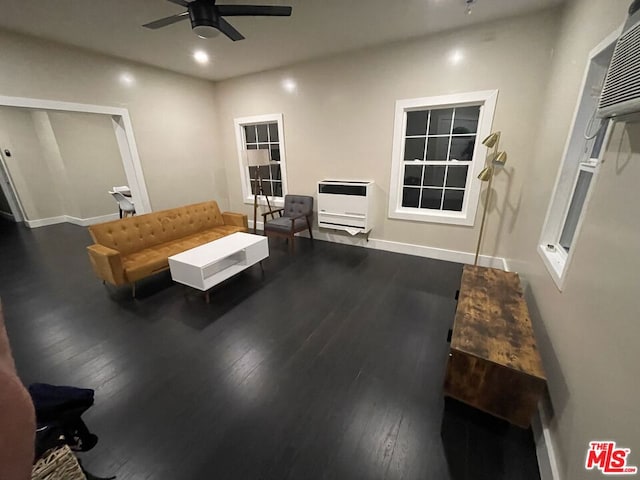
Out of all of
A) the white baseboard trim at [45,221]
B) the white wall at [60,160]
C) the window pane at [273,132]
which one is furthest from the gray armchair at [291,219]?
the white baseboard trim at [45,221]

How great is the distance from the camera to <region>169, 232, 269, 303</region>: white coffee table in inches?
102

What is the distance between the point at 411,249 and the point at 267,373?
9.13ft

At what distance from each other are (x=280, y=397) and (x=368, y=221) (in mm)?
2671

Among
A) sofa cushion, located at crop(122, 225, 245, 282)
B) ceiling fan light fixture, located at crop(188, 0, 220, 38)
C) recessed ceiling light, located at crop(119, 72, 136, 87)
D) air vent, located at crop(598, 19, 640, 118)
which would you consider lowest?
sofa cushion, located at crop(122, 225, 245, 282)

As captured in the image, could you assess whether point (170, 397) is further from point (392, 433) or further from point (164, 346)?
point (392, 433)

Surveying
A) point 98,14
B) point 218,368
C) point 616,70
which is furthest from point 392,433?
point 98,14

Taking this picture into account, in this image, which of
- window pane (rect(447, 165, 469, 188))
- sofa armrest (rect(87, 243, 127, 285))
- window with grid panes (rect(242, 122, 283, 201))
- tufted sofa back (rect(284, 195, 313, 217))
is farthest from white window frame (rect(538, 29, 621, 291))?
window with grid panes (rect(242, 122, 283, 201))

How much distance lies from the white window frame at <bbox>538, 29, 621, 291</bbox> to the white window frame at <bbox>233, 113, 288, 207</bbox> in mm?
3747

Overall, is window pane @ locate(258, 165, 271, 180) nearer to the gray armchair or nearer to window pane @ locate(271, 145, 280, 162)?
window pane @ locate(271, 145, 280, 162)

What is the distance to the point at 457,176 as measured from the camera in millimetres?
3418

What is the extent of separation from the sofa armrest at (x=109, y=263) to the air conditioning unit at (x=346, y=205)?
2.70 meters

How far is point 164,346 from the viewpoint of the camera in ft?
6.88

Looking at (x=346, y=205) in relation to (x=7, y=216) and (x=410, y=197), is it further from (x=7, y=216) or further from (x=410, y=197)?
(x=7, y=216)

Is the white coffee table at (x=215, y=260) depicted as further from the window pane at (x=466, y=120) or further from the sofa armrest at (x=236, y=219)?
the window pane at (x=466, y=120)
